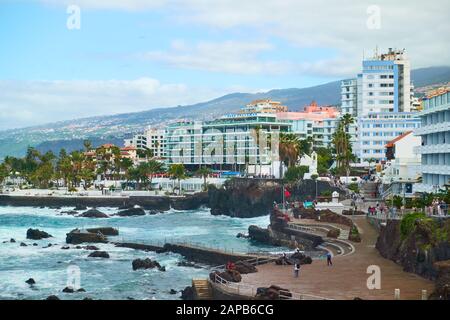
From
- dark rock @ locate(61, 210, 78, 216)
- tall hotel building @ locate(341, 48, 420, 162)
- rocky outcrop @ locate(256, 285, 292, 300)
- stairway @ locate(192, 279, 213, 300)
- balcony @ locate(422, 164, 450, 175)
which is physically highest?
tall hotel building @ locate(341, 48, 420, 162)

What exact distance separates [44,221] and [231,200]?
29.4m

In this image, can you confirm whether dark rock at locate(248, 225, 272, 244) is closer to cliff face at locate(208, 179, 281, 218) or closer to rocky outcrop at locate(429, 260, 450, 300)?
cliff face at locate(208, 179, 281, 218)

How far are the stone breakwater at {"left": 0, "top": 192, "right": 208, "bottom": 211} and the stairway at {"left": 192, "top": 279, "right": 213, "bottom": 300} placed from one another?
86204 millimetres

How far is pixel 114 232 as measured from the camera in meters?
77.3

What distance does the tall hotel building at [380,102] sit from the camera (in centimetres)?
12348

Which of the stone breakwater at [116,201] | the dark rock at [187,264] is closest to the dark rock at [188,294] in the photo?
the dark rock at [187,264]

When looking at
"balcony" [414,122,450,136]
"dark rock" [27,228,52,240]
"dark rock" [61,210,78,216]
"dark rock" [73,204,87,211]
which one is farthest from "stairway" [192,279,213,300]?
"dark rock" [73,204,87,211]

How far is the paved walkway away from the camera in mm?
31730

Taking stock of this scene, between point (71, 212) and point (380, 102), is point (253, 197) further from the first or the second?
point (380, 102)

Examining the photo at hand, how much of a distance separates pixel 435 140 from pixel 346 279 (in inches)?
1126

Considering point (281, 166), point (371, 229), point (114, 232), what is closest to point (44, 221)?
point (114, 232)

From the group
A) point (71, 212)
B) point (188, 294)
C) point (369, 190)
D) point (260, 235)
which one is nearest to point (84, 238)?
point (260, 235)

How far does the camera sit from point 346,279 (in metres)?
35.6
